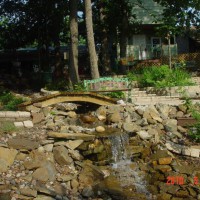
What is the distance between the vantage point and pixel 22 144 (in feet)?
36.3

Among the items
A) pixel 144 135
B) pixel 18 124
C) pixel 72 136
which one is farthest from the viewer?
pixel 144 135

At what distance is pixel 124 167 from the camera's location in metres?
12.1

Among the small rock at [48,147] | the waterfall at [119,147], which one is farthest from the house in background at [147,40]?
the small rock at [48,147]

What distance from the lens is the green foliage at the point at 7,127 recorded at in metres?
12.1

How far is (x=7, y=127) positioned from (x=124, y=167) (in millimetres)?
4082

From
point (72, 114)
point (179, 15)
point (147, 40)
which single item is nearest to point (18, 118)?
point (72, 114)

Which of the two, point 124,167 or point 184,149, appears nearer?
point 124,167

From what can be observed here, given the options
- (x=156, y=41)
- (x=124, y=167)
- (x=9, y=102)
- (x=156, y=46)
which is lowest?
(x=124, y=167)

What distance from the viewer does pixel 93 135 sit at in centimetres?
1264

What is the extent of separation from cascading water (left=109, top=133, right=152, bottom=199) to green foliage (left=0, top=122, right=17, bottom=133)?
10.9ft

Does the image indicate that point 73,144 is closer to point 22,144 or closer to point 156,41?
point 22,144

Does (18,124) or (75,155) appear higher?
(18,124)

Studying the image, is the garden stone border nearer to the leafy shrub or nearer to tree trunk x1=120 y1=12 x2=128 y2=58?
the leafy shrub

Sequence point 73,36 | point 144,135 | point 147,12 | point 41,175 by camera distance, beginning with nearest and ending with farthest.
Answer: point 41,175 < point 144,135 < point 73,36 < point 147,12
